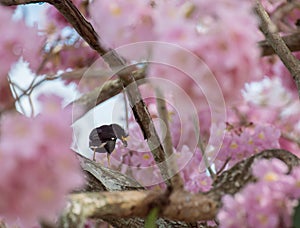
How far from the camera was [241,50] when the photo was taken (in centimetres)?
77

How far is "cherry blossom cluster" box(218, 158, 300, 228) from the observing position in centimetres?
80

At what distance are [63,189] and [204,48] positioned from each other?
225 mm

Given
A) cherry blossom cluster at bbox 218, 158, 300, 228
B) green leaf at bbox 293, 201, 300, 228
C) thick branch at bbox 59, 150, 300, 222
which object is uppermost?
thick branch at bbox 59, 150, 300, 222

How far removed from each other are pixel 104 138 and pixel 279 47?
1.45ft

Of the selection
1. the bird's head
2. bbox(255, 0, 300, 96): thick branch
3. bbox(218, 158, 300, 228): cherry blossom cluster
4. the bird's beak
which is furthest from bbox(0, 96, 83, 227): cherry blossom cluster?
the bird's beak

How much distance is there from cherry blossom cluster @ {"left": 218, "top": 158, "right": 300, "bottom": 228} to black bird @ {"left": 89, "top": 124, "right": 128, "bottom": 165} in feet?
2.26

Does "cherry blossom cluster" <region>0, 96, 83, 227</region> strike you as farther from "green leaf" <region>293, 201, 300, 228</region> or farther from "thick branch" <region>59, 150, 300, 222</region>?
"green leaf" <region>293, 201, 300, 228</region>

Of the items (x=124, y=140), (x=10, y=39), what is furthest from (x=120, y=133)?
(x=10, y=39)

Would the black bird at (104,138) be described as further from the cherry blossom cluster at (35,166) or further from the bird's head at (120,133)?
the cherry blossom cluster at (35,166)

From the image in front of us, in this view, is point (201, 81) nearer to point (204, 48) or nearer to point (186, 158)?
point (204, 48)

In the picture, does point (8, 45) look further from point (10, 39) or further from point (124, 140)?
point (124, 140)

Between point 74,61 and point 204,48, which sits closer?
point 204,48

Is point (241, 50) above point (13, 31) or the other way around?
the other way around

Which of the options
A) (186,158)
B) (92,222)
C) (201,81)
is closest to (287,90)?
(186,158)
